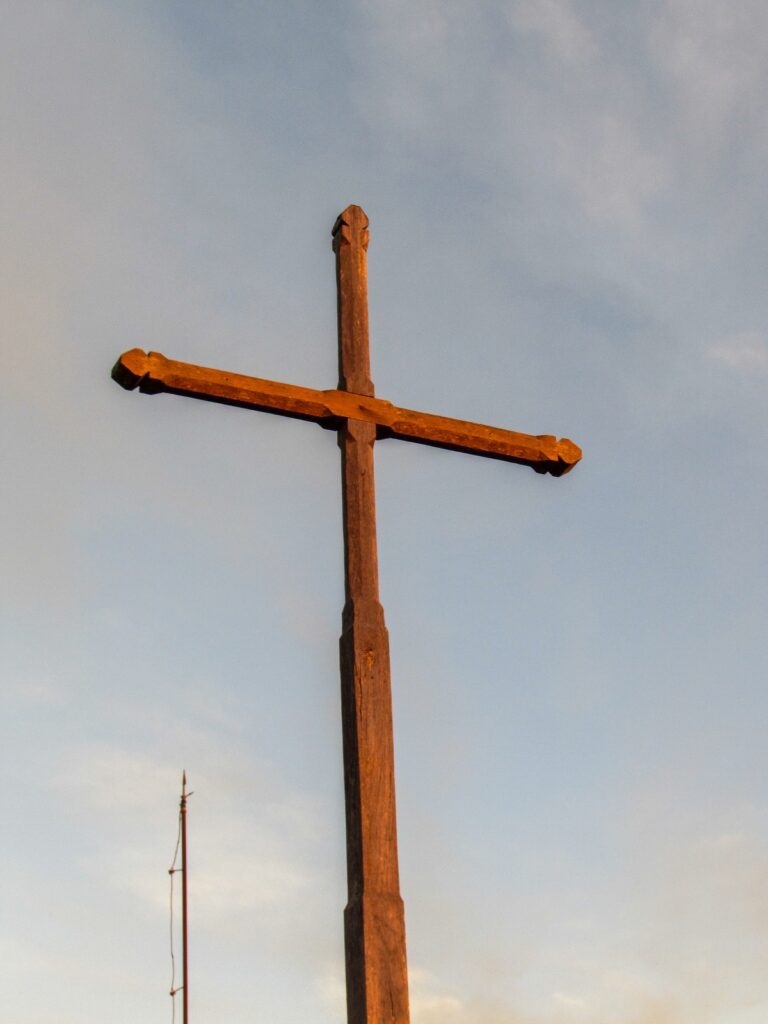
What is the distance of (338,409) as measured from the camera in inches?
300

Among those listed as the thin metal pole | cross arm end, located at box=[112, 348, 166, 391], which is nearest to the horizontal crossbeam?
cross arm end, located at box=[112, 348, 166, 391]

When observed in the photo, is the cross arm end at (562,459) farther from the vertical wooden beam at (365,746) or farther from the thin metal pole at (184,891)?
the thin metal pole at (184,891)

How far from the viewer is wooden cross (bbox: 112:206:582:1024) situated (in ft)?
20.1

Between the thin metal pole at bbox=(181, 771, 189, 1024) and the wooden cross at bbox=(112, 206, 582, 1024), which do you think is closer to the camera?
the wooden cross at bbox=(112, 206, 582, 1024)

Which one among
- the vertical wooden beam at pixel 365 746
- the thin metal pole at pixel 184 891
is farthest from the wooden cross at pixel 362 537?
the thin metal pole at pixel 184 891

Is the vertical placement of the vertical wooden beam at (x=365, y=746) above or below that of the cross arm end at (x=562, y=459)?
below

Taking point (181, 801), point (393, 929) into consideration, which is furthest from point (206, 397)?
point (181, 801)

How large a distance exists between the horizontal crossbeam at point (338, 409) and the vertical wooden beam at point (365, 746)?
4.8 inches

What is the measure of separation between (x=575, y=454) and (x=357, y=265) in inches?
69.7

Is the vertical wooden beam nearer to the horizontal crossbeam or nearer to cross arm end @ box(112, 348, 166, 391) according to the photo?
the horizontal crossbeam

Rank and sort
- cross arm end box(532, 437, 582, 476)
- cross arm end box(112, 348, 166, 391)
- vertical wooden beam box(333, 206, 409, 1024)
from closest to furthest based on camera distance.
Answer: vertical wooden beam box(333, 206, 409, 1024), cross arm end box(112, 348, 166, 391), cross arm end box(532, 437, 582, 476)

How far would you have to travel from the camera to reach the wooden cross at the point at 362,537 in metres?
6.14

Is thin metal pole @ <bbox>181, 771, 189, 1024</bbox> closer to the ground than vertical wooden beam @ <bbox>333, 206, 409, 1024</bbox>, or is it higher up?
higher up

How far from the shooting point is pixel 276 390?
752cm
